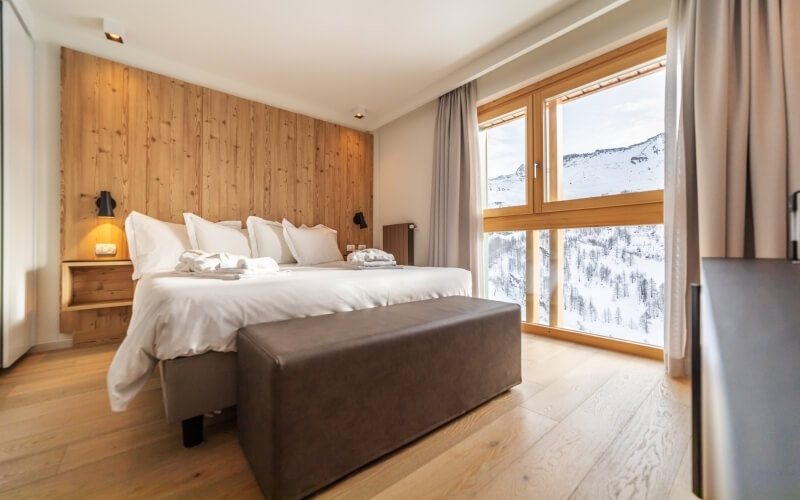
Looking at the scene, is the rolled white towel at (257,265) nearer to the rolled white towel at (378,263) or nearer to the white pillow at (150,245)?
the rolled white towel at (378,263)

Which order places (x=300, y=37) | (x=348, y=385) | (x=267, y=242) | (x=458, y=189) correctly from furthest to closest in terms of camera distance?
1. (x=458, y=189)
2. (x=267, y=242)
3. (x=300, y=37)
4. (x=348, y=385)

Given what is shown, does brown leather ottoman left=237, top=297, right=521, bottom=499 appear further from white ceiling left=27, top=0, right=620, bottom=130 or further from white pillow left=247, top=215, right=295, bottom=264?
white ceiling left=27, top=0, right=620, bottom=130

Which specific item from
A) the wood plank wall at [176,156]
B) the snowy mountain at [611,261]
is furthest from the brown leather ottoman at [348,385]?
the wood plank wall at [176,156]

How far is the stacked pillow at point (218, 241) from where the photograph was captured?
2234 millimetres

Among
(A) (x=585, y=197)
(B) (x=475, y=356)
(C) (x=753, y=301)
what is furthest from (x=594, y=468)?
(A) (x=585, y=197)

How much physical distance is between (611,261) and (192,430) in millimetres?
2690

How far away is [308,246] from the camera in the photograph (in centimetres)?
278

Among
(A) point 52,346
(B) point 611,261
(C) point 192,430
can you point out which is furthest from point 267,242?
(B) point 611,261

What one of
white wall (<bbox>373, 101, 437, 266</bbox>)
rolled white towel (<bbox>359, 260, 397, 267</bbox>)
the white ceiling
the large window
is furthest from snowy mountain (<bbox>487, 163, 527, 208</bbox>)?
rolled white towel (<bbox>359, 260, 397, 267</bbox>)

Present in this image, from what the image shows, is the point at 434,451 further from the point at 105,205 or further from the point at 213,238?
the point at 105,205

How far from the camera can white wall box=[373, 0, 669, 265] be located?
6.72ft

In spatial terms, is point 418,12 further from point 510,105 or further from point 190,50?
point 190,50

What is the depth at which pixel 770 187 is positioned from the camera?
4.74ft

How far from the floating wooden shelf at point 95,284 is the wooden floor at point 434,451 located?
754 mm
